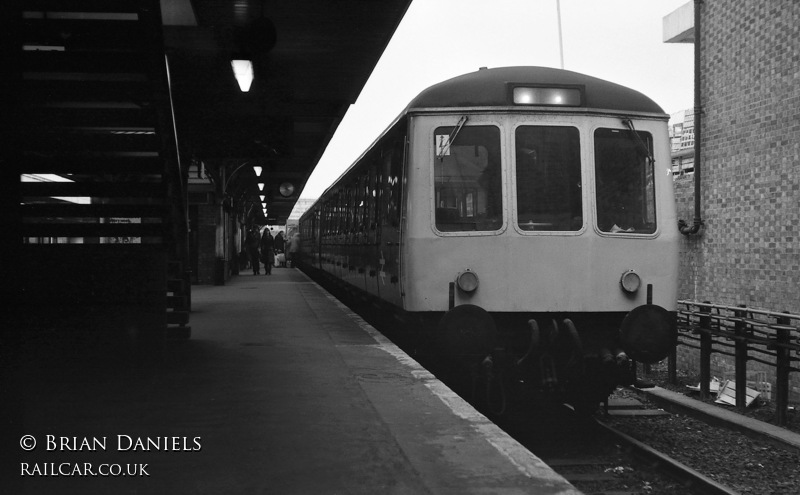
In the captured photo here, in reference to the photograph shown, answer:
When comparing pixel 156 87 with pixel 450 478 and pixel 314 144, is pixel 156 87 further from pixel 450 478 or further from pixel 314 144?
pixel 314 144

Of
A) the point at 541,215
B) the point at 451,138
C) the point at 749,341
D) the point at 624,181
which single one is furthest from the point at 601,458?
the point at 749,341

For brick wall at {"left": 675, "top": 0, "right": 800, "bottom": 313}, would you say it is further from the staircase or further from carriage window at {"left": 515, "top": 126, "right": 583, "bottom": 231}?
the staircase

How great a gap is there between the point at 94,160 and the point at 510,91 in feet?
11.8

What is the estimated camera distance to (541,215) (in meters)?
7.50

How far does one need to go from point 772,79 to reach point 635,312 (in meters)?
5.52

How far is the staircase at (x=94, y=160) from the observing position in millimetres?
6738

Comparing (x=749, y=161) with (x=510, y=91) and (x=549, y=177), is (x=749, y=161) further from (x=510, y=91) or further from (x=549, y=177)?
(x=510, y=91)

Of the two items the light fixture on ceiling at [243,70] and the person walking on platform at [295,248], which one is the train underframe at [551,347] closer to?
the light fixture on ceiling at [243,70]

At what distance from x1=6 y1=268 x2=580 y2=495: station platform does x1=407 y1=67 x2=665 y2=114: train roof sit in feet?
7.67

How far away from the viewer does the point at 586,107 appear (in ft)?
24.7

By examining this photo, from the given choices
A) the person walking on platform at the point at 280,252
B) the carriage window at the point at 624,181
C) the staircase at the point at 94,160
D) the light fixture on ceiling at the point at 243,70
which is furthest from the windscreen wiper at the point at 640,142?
the person walking on platform at the point at 280,252

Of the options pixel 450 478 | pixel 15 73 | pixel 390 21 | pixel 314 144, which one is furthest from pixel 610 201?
pixel 314 144

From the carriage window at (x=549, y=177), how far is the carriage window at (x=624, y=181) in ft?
0.67

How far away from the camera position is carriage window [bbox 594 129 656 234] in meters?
7.53
